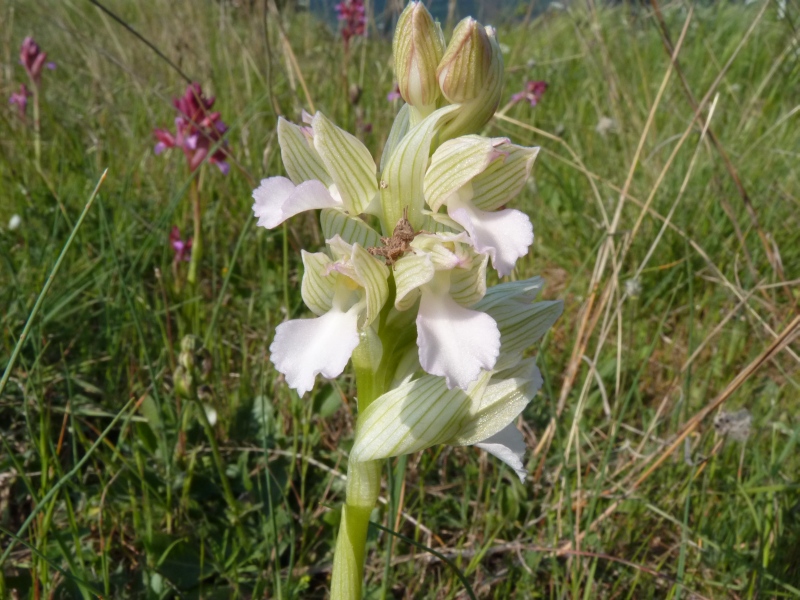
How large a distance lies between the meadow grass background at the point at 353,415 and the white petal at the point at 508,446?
0.14 meters

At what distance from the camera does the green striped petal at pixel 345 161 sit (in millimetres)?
845

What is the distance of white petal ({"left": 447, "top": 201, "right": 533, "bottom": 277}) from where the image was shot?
2.53ft

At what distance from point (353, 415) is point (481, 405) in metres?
0.70

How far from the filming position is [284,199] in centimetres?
85

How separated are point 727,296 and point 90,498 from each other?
5.29ft

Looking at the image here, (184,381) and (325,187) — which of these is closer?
(325,187)

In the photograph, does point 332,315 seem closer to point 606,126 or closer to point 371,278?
point 371,278

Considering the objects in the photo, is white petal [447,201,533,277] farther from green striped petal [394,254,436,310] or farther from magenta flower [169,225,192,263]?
magenta flower [169,225,192,263]

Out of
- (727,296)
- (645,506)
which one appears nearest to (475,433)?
(645,506)

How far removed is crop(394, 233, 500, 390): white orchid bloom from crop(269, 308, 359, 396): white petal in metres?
0.07

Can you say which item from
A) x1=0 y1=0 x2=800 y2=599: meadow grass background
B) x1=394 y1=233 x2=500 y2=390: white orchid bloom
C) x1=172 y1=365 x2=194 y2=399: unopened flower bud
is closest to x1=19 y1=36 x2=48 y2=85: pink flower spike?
x1=0 y1=0 x2=800 y2=599: meadow grass background

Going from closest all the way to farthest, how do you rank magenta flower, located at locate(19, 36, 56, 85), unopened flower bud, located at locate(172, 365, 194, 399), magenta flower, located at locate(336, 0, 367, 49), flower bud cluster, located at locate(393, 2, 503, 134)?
flower bud cluster, located at locate(393, 2, 503, 134)
unopened flower bud, located at locate(172, 365, 194, 399)
magenta flower, located at locate(19, 36, 56, 85)
magenta flower, located at locate(336, 0, 367, 49)

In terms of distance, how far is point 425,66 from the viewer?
2.85ft

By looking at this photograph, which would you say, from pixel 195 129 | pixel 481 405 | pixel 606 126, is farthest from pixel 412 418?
A: pixel 606 126
